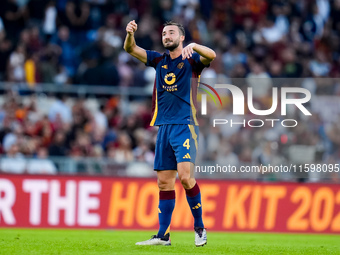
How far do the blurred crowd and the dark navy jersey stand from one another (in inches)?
186

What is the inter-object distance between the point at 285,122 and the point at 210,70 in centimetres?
395

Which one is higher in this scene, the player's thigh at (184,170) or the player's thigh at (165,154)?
the player's thigh at (165,154)

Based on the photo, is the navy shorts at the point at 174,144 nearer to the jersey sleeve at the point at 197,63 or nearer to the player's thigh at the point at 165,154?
the player's thigh at the point at 165,154

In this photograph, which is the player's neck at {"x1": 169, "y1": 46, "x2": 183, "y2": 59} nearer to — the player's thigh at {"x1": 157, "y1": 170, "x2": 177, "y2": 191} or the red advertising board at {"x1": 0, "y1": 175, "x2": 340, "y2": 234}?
the player's thigh at {"x1": 157, "y1": 170, "x2": 177, "y2": 191}

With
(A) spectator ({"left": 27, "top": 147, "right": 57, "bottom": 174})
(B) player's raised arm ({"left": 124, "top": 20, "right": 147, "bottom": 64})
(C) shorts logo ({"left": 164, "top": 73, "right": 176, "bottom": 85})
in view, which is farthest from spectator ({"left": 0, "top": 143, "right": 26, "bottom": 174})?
(C) shorts logo ({"left": 164, "top": 73, "right": 176, "bottom": 85})

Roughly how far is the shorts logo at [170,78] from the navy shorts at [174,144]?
1.63 ft

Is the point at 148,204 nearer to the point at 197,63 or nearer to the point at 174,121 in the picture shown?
the point at 174,121

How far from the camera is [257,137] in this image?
12969 mm

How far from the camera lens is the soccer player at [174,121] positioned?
26.0 feet

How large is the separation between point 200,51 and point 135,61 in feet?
29.7

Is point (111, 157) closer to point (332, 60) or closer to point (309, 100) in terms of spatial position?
point (309, 100)

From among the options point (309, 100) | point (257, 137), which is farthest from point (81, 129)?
point (309, 100)

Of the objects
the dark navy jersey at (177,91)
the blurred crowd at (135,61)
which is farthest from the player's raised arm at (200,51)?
the blurred crowd at (135,61)

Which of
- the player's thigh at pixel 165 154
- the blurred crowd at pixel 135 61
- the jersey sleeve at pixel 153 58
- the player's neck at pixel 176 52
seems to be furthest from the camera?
the blurred crowd at pixel 135 61
